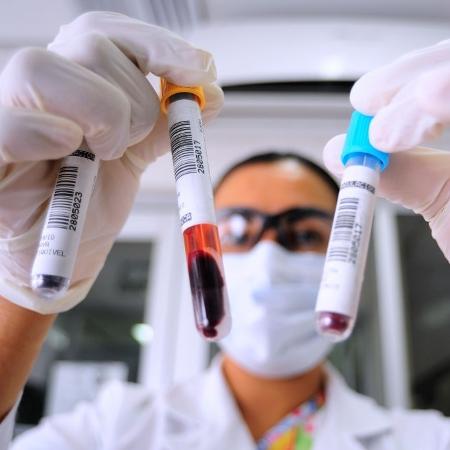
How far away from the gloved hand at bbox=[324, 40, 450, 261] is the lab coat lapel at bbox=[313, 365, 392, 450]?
59 centimetres

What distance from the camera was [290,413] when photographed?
1165 millimetres

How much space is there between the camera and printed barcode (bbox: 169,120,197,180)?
1.77 feet

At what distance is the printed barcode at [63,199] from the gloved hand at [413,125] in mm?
305

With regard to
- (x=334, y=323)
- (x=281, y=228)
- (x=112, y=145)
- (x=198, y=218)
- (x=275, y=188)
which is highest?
(x=275, y=188)

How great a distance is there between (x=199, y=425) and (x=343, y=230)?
0.79 metres

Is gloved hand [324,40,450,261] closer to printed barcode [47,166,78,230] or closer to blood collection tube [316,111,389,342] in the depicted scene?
blood collection tube [316,111,389,342]

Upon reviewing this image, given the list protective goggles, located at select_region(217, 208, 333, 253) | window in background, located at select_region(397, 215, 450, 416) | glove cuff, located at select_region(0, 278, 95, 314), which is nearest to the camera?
glove cuff, located at select_region(0, 278, 95, 314)

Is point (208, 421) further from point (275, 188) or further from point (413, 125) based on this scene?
point (413, 125)

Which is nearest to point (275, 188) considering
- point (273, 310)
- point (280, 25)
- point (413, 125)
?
point (273, 310)

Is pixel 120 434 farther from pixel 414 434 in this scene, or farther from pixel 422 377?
pixel 422 377

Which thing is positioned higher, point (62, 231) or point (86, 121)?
point (86, 121)

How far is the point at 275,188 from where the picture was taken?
1.24 m

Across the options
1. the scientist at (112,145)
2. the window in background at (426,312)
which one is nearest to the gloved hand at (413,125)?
the scientist at (112,145)

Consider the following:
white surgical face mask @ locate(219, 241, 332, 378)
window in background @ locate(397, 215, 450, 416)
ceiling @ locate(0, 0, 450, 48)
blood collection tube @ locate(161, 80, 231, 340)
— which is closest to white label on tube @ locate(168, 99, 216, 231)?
blood collection tube @ locate(161, 80, 231, 340)
